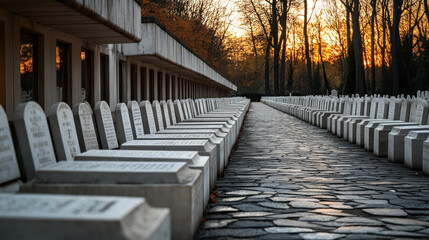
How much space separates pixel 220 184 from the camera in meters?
7.27

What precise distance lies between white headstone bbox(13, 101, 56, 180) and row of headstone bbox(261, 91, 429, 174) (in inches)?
241

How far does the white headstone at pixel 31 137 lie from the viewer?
14.1 ft

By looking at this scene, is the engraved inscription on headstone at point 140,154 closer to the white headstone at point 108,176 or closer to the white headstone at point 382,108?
the white headstone at point 108,176

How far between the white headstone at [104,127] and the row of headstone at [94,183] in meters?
1.63

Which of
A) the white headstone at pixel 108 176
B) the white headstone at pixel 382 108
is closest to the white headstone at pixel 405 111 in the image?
the white headstone at pixel 382 108

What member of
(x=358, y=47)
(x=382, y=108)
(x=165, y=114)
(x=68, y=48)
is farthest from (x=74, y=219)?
(x=358, y=47)

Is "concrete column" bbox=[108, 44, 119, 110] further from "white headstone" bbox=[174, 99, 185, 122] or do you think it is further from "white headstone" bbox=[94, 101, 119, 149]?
"white headstone" bbox=[94, 101, 119, 149]

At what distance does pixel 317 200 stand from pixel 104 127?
3.06 meters

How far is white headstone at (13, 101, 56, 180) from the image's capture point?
14.1 feet

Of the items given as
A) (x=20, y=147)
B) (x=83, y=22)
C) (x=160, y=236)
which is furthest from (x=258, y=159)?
(x=160, y=236)

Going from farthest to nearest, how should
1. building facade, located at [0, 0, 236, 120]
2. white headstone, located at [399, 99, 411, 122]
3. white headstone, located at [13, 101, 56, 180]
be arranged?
white headstone, located at [399, 99, 411, 122] → building facade, located at [0, 0, 236, 120] → white headstone, located at [13, 101, 56, 180]

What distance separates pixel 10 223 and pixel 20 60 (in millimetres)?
5311

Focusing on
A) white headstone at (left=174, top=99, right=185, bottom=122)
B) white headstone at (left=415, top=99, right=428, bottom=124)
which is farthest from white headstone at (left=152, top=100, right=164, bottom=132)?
white headstone at (left=415, top=99, right=428, bottom=124)

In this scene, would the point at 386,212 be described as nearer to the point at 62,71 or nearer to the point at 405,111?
the point at 62,71
